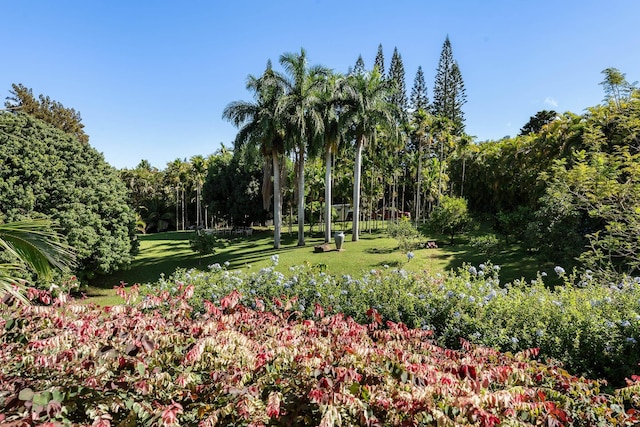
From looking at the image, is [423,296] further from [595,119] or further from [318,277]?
[595,119]

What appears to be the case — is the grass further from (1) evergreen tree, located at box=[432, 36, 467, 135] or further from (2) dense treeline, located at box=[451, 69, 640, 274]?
(1) evergreen tree, located at box=[432, 36, 467, 135]

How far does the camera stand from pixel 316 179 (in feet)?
92.3

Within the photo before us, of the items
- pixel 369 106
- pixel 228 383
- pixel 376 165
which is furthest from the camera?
pixel 376 165

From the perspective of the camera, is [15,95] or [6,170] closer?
[6,170]

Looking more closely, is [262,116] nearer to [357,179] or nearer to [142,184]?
[357,179]

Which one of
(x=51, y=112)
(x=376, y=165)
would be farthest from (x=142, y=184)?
(x=376, y=165)

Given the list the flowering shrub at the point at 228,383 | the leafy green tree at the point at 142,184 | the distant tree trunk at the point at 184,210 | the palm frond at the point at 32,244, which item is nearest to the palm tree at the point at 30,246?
the palm frond at the point at 32,244

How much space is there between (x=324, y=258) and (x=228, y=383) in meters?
15.2

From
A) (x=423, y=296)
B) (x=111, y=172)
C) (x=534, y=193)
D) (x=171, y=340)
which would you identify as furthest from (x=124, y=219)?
(x=534, y=193)

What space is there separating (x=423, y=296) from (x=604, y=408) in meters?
3.29

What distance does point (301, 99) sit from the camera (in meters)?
18.4

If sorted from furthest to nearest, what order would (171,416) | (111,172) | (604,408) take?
(111,172) → (604,408) → (171,416)

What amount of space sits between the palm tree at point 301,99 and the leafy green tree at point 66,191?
8.16m

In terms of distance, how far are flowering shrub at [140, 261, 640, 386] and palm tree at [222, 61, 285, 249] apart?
40.2 feet
